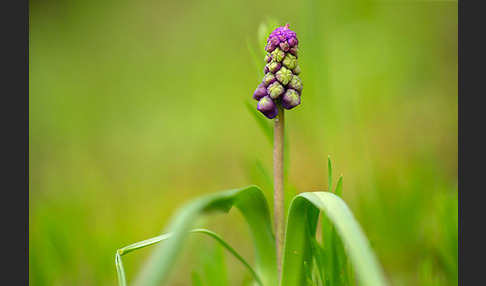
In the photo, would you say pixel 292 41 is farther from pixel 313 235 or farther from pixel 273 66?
pixel 313 235

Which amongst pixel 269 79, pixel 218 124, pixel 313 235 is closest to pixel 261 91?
pixel 269 79

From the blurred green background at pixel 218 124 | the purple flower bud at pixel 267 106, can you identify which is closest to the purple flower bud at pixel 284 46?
the purple flower bud at pixel 267 106

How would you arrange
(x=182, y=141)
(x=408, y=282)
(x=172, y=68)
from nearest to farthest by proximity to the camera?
(x=408, y=282) < (x=182, y=141) < (x=172, y=68)

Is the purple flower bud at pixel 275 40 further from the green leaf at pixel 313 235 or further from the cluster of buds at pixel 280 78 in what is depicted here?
the green leaf at pixel 313 235

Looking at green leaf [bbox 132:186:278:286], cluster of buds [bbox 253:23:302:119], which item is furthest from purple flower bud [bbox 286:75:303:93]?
green leaf [bbox 132:186:278:286]

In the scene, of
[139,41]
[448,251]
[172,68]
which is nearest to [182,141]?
[172,68]

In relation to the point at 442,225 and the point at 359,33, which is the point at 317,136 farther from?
the point at 359,33
